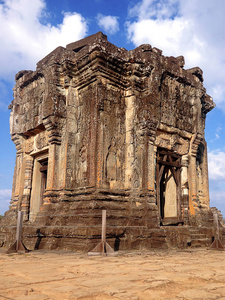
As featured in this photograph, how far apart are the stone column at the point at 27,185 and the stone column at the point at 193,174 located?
558 centimetres

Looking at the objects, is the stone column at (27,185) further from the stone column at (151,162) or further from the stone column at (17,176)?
the stone column at (151,162)

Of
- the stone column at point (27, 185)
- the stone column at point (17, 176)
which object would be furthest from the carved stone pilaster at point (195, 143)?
the stone column at point (17, 176)

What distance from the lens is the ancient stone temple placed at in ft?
24.2

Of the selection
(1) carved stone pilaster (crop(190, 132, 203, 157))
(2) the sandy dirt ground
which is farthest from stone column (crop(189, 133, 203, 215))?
(2) the sandy dirt ground

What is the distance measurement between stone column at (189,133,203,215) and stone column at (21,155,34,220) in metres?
5.58

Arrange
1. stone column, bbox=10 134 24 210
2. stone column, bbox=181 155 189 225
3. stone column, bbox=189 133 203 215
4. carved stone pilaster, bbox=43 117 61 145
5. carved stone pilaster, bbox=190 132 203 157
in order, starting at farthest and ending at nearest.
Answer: carved stone pilaster, bbox=190 132 203 157 → stone column, bbox=10 134 24 210 → stone column, bbox=189 133 203 215 → stone column, bbox=181 155 189 225 → carved stone pilaster, bbox=43 117 61 145

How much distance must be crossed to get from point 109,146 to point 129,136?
0.85 m

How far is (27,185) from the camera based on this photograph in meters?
10.1

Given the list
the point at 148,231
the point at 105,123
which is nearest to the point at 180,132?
the point at 105,123

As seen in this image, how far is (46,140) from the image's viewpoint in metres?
9.43

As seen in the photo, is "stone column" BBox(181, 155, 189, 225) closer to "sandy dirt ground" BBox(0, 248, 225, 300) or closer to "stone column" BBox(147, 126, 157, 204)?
"stone column" BBox(147, 126, 157, 204)

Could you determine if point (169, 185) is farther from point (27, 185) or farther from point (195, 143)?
point (27, 185)

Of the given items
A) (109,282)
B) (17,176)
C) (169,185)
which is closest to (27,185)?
(17,176)

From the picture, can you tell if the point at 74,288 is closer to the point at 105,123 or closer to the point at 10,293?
the point at 10,293
